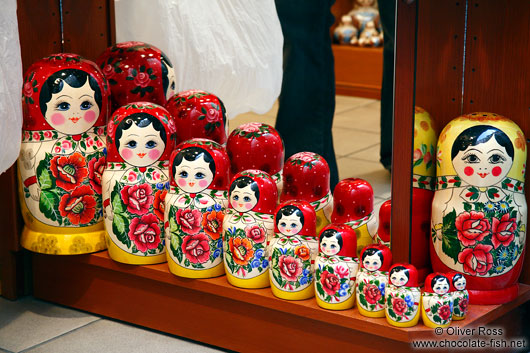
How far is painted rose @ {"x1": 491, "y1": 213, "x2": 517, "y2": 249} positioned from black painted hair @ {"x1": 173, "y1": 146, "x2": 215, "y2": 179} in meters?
0.41

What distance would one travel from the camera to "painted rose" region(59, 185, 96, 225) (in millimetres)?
1412

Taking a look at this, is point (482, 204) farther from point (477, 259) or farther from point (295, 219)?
point (295, 219)

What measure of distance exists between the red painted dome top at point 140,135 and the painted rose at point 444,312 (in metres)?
0.49

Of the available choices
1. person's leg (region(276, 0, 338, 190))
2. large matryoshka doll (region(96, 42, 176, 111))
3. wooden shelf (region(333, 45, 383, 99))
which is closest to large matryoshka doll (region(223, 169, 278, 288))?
large matryoshka doll (region(96, 42, 176, 111))

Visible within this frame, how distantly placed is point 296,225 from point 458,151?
0.25m

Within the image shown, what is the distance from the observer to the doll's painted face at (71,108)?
4.49 feet

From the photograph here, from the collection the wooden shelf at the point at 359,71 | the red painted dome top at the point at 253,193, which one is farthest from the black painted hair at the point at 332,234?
the wooden shelf at the point at 359,71

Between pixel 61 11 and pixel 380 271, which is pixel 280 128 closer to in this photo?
pixel 61 11

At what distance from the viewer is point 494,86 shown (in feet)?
4.07

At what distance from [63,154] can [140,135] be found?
0.15 m

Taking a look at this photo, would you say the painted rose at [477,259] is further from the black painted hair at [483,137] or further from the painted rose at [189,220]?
the painted rose at [189,220]

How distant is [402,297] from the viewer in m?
1.12

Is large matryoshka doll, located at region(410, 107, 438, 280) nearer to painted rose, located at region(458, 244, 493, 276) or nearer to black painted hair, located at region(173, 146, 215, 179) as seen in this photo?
painted rose, located at region(458, 244, 493, 276)

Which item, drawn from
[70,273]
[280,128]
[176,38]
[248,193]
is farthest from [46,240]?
[280,128]
